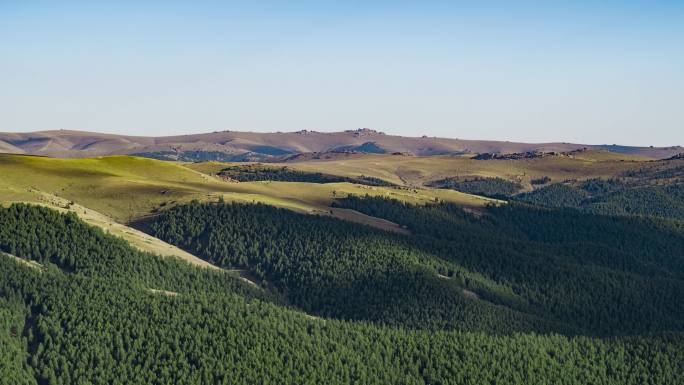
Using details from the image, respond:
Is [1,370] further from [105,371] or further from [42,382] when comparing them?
[105,371]

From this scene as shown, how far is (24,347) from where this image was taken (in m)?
198

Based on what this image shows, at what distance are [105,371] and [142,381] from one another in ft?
28.5

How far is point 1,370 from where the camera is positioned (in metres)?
183

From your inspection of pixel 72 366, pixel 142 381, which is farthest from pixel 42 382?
pixel 142 381

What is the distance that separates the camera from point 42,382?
630ft

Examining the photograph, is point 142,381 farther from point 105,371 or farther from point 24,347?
point 24,347

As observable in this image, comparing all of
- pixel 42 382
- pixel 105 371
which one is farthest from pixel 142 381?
pixel 42 382

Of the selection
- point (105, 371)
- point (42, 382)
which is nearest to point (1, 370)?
point (42, 382)

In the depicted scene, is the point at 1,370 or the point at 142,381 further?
the point at 142,381

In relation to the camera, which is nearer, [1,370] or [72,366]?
[1,370]

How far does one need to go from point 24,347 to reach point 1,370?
15.5 m

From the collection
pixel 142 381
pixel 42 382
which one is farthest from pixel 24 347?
pixel 142 381

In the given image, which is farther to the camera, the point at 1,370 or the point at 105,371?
the point at 105,371

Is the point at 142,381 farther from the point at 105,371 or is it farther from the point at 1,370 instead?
the point at 1,370
